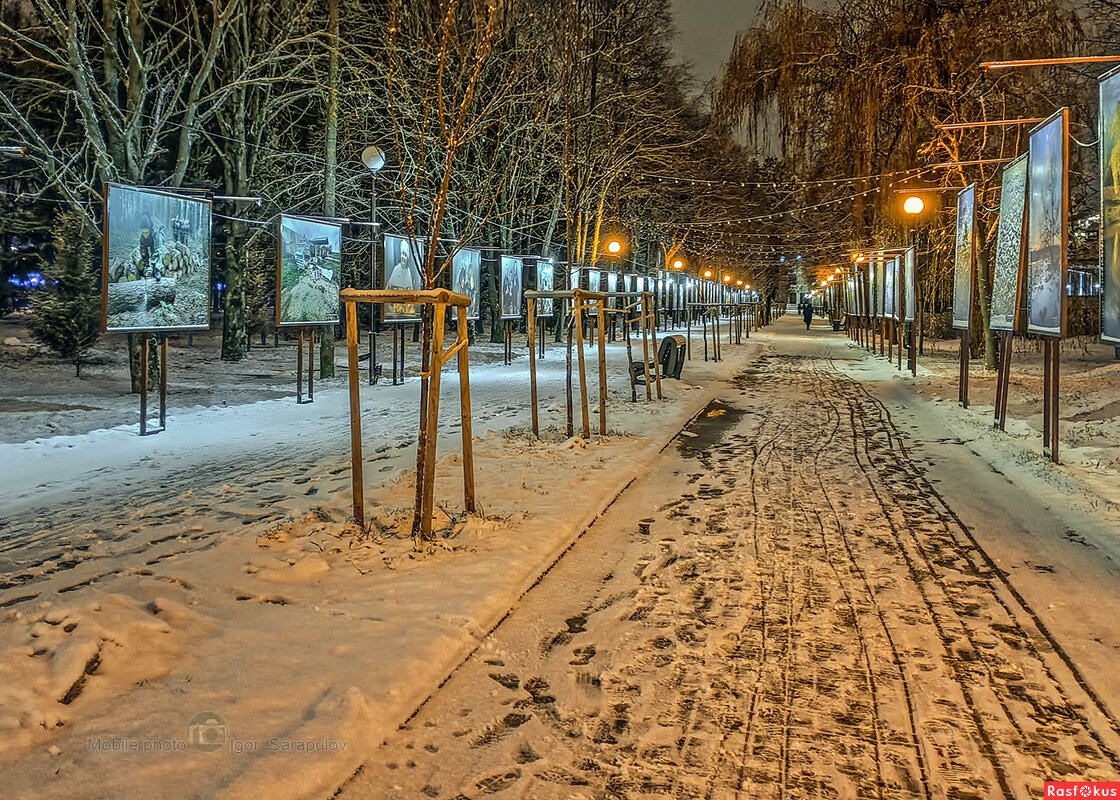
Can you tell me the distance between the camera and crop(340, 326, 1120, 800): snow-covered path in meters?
3.06

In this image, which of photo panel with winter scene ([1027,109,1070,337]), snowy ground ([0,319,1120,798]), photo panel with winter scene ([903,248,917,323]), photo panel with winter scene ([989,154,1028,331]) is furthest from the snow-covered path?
photo panel with winter scene ([903,248,917,323])

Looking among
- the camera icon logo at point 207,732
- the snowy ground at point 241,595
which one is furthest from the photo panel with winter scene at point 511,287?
the camera icon logo at point 207,732

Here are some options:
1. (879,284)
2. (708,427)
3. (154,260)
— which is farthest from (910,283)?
(154,260)

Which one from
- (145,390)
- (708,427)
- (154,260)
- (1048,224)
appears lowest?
(708,427)

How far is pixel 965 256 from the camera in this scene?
1366cm

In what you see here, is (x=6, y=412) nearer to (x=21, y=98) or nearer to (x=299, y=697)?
(x=299, y=697)

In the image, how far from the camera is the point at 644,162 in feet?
118

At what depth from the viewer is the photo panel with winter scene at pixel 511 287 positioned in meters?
20.8

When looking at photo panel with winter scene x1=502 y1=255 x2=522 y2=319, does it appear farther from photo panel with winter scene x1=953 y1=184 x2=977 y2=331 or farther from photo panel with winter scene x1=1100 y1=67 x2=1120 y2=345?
photo panel with winter scene x1=1100 y1=67 x2=1120 y2=345

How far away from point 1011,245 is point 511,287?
12.5 metres

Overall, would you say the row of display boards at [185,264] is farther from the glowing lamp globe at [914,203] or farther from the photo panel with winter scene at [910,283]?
the photo panel with winter scene at [910,283]

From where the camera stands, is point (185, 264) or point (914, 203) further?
point (914, 203)

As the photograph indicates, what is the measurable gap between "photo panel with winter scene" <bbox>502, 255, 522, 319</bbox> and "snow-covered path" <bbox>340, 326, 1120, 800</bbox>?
46.3ft

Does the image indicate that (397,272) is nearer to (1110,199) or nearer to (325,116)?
(325,116)
